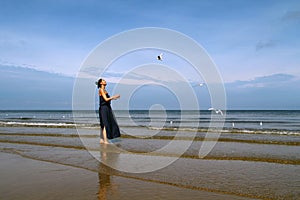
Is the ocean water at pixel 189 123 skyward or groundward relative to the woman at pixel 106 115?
groundward

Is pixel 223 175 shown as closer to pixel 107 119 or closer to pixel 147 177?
pixel 147 177

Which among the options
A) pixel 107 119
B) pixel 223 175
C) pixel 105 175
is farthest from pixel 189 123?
pixel 105 175

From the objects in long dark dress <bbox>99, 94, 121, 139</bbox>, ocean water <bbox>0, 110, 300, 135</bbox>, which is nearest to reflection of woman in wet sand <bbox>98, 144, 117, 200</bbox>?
long dark dress <bbox>99, 94, 121, 139</bbox>

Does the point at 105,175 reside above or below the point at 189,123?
above

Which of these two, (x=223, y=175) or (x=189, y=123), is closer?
(x=223, y=175)

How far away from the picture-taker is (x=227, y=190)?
4625 mm

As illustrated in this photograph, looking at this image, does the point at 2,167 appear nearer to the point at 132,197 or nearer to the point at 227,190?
Result: the point at 132,197

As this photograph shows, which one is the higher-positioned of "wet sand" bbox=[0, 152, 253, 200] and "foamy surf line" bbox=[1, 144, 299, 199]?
"wet sand" bbox=[0, 152, 253, 200]

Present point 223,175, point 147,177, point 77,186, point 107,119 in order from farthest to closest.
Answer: point 107,119
point 223,175
point 147,177
point 77,186

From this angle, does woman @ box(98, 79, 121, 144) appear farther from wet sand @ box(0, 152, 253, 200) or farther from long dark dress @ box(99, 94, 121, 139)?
wet sand @ box(0, 152, 253, 200)

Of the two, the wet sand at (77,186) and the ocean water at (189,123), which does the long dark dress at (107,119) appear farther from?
the ocean water at (189,123)

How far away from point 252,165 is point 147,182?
2980 millimetres

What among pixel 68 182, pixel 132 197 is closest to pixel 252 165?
pixel 132 197

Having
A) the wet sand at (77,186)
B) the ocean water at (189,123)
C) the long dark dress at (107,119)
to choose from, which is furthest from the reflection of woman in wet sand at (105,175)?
the ocean water at (189,123)
